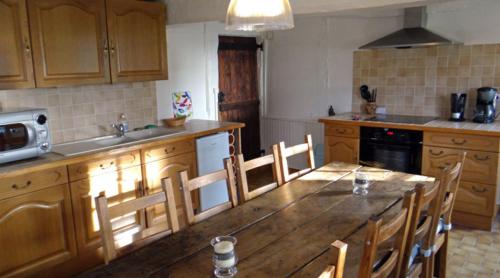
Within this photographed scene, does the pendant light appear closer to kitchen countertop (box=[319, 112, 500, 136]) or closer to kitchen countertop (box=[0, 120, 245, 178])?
kitchen countertop (box=[0, 120, 245, 178])

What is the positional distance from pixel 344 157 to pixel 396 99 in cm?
85

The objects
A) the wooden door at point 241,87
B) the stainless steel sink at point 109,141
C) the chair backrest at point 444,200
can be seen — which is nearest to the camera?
the chair backrest at point 444,200

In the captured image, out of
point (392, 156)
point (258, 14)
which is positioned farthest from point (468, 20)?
point (258, 14)

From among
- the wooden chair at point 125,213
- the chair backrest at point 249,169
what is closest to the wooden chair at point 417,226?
the chair backrest at point 249,169

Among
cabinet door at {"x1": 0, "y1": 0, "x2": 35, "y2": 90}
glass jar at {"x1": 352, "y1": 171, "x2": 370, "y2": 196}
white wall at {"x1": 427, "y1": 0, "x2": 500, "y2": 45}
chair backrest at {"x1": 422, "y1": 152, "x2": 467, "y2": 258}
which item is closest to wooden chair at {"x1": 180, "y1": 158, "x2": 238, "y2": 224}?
glass jar at {"x1": 352, "y1": 171, "x2": 370, "y2": 196}

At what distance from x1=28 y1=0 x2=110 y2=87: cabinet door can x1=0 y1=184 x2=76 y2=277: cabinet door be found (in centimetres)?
79

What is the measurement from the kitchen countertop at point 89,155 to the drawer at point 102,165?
5cm

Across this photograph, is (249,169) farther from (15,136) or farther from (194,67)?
(194,67)

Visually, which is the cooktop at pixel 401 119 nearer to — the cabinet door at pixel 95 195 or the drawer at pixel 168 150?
the drawer at pixel 168 150

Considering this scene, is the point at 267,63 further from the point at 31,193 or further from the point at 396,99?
the point at 31,193

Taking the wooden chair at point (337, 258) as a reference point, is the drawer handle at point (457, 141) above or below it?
below

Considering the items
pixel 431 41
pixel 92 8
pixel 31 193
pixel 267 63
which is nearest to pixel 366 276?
pixel 31 193

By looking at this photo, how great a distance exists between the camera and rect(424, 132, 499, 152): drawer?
3.15 meters

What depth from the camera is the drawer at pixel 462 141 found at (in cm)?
315
